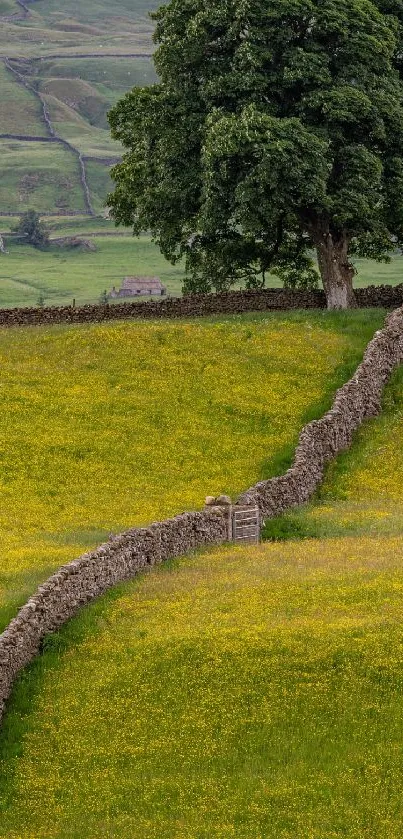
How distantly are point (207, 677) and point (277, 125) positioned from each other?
141ft

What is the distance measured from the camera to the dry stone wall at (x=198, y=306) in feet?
242

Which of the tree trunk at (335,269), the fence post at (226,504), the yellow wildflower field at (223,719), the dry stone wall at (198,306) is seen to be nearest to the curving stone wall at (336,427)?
the fence post at (226,504)

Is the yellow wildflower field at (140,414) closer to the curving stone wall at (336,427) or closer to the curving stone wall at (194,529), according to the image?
the curving stone wall at (336,427)

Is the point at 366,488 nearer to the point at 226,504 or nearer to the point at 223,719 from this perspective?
the point at 226,504

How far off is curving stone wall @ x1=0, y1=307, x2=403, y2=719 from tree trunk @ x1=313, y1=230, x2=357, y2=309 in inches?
308

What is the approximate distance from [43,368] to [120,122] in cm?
2216

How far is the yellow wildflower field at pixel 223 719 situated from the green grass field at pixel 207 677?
4 cm

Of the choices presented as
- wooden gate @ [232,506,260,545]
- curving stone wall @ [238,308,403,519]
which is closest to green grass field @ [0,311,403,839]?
curving stone wall @ [238,308,403,519]

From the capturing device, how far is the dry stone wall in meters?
73.9

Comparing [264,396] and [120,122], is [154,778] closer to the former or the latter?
[264,396]

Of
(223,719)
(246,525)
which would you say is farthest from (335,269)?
(223,719)

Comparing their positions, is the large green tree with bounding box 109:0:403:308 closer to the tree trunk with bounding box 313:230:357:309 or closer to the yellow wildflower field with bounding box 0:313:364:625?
the tree trunk with bounding box 313:230:357:309

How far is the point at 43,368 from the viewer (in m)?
64.5

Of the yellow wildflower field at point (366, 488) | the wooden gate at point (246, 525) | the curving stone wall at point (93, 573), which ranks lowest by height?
the yellow wildflower field at point (366, 488)
